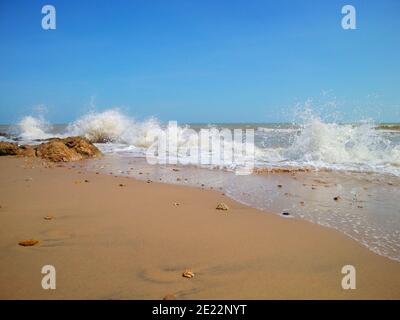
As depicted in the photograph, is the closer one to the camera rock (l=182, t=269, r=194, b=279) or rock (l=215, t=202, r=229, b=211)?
rock (l=182, t=269, r=194, b=279)

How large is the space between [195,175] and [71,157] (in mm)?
4259

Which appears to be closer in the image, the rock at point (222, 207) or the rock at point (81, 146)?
the rock at point (222, 207)

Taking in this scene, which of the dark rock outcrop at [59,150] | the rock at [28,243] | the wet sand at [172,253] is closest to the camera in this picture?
the wet sand at [172,253]

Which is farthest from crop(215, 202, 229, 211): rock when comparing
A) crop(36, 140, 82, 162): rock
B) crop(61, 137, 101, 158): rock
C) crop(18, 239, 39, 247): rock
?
crop(61, 137, 101, 158): rock

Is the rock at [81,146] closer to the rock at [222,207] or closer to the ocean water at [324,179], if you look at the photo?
the ocean water at [324,179]

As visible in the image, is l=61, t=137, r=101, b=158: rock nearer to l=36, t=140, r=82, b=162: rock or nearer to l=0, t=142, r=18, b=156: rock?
l=36, t=140, r=82, b=162: rock

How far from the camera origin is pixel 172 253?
2.63 m

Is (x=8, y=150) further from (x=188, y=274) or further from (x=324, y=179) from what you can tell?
(x=188, y=274)

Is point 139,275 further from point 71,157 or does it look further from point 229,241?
point 71,157

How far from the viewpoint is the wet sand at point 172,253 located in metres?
2.08

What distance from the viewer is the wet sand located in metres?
2.08

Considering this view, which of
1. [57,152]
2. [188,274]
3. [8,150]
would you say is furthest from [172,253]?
[8,150]

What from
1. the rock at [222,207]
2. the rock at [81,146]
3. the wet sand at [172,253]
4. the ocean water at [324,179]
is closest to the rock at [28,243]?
the wet sand at [172,253]

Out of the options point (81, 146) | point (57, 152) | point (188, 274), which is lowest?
point (188, 274)
